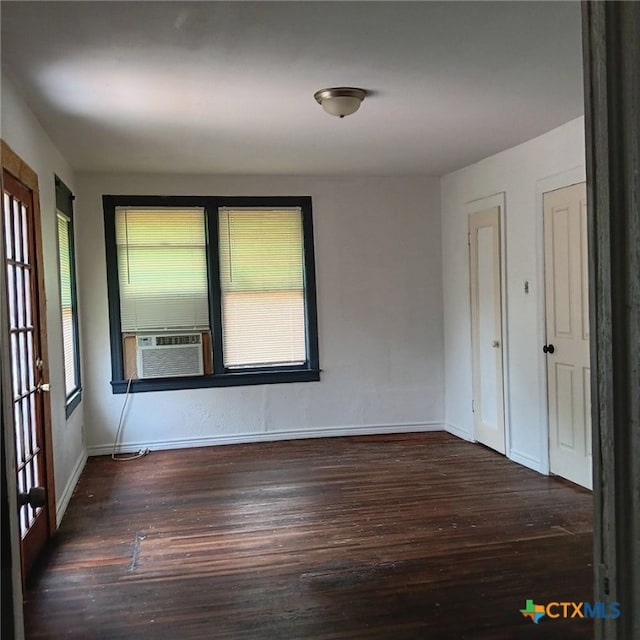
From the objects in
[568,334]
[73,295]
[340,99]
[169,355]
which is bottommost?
[169,355]

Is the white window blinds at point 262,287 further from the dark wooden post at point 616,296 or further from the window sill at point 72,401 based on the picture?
the dark wooden post at point 616,296

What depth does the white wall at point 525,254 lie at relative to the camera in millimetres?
4117

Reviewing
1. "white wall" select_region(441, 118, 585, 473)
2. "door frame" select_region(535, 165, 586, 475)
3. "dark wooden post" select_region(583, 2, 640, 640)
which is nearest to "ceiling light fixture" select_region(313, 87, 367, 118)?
"white wall" select_region(441, 118, 585, 473)

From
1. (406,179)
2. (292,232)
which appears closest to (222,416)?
(292,232)

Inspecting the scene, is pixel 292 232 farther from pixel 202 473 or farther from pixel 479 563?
pixel 479 563

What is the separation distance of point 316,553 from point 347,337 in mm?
2827

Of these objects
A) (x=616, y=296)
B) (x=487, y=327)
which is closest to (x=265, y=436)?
(x=487, y=327)

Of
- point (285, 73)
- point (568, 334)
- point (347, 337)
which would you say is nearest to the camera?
point (285, 73)

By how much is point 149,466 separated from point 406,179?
11.5 ft

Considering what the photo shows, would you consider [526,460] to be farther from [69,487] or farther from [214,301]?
[69,487]

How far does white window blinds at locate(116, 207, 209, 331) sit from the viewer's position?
5.32m

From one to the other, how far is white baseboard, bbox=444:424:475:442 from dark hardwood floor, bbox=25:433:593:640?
61 centimetres

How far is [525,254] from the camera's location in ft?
14.8

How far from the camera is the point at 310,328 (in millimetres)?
5652
